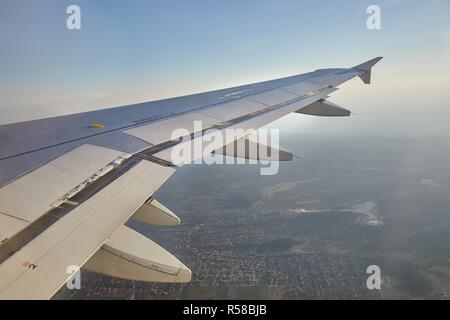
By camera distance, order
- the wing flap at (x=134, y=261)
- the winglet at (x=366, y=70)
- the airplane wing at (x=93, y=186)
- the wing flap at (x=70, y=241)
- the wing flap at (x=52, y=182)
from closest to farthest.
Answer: the wing flap at (x=70, y=241) → the airplane wing at (x=93, y=186) → the wing flap at (x=52, y=182) → the wing flap at (x=134, y=261) → the winglet at (x=366, y=70)

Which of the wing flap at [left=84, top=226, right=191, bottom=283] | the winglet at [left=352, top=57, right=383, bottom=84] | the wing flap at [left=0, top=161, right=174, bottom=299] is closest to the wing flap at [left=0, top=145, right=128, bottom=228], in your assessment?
the wing flap at [left=0, top=161, right=174, bottom=299]

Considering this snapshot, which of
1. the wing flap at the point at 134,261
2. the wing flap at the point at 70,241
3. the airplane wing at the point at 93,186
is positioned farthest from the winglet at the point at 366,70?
the wing flap at the point at 134,261

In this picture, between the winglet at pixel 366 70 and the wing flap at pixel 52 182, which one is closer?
the wing flap at pixel 52 182

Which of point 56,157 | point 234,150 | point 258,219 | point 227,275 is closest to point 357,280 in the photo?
point 227,275

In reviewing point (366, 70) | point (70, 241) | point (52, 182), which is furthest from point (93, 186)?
point (366, 70)

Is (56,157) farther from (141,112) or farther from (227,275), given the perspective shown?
(227,275)

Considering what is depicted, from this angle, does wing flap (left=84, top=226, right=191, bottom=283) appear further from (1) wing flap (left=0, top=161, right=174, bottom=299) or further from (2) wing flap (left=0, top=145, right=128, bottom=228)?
(2) wing flap (left=0, top=145, right=128, bottom=228)

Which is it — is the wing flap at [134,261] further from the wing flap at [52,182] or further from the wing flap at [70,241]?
the wing flap at [52,182]

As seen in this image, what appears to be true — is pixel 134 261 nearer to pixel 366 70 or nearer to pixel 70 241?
pixel 70 241
